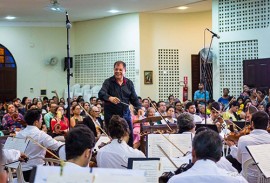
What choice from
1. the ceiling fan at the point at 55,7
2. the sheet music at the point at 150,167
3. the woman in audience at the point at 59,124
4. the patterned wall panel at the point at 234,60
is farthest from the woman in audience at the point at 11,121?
the patterned wall panel at the point at 234,60

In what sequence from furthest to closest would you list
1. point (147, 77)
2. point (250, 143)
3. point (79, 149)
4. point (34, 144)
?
1. point (147, 77)
2. point (34, 144)
3. point (250, 143)
4. point (79, 149)

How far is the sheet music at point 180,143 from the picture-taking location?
18.2 feet

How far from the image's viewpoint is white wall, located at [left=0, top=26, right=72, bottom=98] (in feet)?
68.5

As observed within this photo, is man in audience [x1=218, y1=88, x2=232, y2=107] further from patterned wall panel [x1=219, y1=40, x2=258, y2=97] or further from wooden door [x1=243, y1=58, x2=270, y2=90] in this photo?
patterned wall panel [x1=219, y1=40, x2=258, y2=97]

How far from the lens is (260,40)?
594 inches

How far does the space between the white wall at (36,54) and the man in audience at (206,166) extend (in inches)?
712

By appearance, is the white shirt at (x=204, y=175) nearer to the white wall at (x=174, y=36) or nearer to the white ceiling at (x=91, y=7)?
the white ceiling at (x=91, y=7)

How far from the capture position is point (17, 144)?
5.73m

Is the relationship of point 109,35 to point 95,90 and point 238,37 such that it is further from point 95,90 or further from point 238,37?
point 238,37

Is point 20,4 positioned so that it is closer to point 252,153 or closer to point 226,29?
point 226,29

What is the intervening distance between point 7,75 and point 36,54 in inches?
58.5

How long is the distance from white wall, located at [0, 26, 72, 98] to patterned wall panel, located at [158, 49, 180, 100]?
4764mm

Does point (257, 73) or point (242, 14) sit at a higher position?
point (242, 14)

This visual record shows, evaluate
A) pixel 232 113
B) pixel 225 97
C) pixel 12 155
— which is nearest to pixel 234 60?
pixel 225 97
